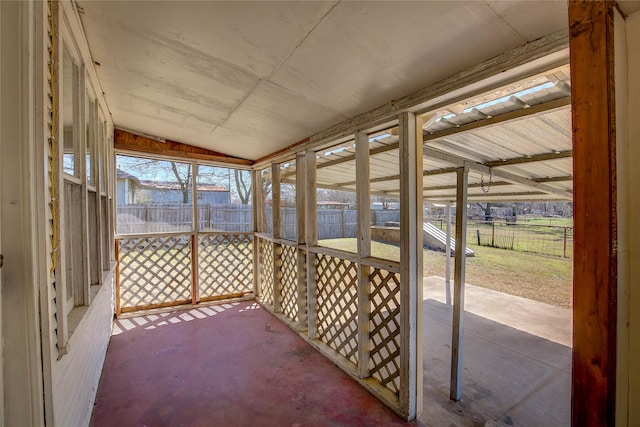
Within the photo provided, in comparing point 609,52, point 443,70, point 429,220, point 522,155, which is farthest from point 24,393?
point 429,220

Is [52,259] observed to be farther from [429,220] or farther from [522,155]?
[429,220]

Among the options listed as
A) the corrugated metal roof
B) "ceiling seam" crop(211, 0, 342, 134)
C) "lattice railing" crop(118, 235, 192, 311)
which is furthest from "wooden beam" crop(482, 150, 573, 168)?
"lattice railing" crop(118, 235, 192, 311)

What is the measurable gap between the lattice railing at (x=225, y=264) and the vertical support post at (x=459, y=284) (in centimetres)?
316

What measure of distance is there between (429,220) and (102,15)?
36.0ft

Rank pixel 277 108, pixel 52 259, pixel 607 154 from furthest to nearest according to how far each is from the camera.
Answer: pixel 277 108 → pixel 52 259 → pixel 607 154

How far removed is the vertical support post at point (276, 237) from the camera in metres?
3.65

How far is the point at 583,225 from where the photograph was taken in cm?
65

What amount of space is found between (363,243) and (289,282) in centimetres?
159

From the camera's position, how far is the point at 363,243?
230 cm

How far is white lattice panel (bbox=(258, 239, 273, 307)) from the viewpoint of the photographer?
3.99 m

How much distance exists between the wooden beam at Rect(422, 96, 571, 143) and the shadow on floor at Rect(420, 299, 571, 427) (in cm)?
200

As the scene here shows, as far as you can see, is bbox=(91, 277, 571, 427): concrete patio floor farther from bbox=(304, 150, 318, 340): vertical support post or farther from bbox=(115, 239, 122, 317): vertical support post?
bbox=(304, 150, 318, 340): vertical support post

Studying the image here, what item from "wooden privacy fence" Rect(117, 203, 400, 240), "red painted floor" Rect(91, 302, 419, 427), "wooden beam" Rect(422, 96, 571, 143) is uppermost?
"wooden beam" Rect(422, 96, 571, 143)

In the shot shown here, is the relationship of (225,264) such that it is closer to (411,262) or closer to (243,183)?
(243,183)
